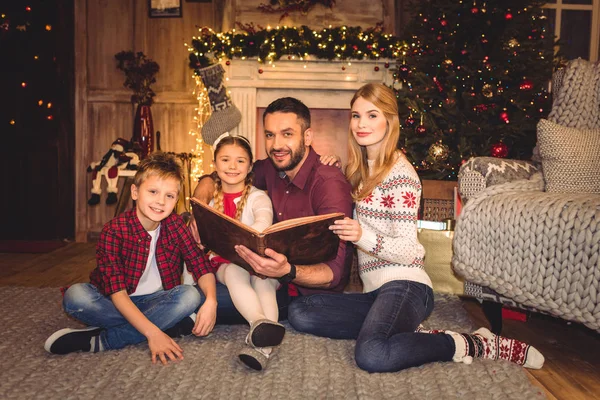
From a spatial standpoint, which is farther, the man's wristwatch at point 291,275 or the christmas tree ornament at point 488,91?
the christmas tree ornament at point 488,91

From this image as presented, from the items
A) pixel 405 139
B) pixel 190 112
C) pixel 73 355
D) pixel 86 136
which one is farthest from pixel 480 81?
pixel 86 136

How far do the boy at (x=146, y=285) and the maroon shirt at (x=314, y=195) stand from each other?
1.25 ft

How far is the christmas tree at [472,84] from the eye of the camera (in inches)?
123

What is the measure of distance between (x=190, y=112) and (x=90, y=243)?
1.30 meters

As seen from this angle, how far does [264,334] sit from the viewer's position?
61.1 inches

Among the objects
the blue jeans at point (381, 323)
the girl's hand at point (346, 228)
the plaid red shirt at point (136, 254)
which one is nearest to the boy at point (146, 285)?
the plaid red shirt at point (136, 254)

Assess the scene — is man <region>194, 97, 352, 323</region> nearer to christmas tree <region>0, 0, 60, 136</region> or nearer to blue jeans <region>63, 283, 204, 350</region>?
blue jeans <region>63, 283, 204, 350</region>

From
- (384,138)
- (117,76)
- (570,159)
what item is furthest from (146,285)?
(117,76)

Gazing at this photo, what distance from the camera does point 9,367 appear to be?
1.54 metres

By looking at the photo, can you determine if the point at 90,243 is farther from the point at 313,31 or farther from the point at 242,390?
the point at 242,390

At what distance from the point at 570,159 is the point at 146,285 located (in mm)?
1627

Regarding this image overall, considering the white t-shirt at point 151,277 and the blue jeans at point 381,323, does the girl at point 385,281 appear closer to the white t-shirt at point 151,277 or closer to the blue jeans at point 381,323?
the blue jeans at point 381,323

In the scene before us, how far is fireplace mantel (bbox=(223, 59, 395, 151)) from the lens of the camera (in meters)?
3.90

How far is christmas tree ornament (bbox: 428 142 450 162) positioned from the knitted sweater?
1.30m
